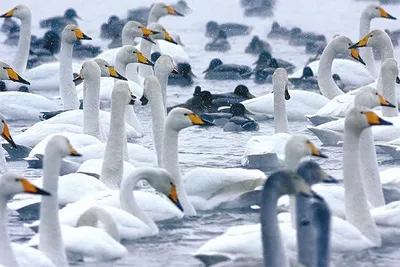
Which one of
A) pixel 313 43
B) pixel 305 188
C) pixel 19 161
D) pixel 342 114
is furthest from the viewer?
pixel 313 43

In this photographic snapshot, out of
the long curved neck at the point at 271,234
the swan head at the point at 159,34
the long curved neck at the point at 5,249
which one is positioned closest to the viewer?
the long curved neck at the point at 271,234

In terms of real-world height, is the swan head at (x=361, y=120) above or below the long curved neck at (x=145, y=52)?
below

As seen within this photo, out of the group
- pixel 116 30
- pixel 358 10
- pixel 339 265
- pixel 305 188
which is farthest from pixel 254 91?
pixel 358 10

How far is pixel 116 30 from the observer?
87.5ft

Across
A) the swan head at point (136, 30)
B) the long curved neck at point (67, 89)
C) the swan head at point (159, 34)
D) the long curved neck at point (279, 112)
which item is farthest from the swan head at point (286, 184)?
the swan head at point (159, 34)

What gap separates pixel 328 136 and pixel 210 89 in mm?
5708

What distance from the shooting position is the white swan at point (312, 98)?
15.9 meters

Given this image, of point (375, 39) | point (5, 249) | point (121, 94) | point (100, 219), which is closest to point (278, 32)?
point (375, 39)

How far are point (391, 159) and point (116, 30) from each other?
46.6 ft

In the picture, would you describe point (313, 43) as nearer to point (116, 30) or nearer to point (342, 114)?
point (116, 30)

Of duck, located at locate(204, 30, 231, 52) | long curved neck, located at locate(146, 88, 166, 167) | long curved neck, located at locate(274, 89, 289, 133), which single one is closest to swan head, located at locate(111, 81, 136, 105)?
long curved neck, located at locate(146, 88, 166, 167)

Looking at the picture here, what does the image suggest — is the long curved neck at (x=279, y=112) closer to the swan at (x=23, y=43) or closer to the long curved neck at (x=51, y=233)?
the long curved neck at (x=51, y=233)

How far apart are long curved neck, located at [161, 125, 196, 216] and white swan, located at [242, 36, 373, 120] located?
554cm

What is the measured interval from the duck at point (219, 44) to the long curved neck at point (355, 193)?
15366 millimetres
